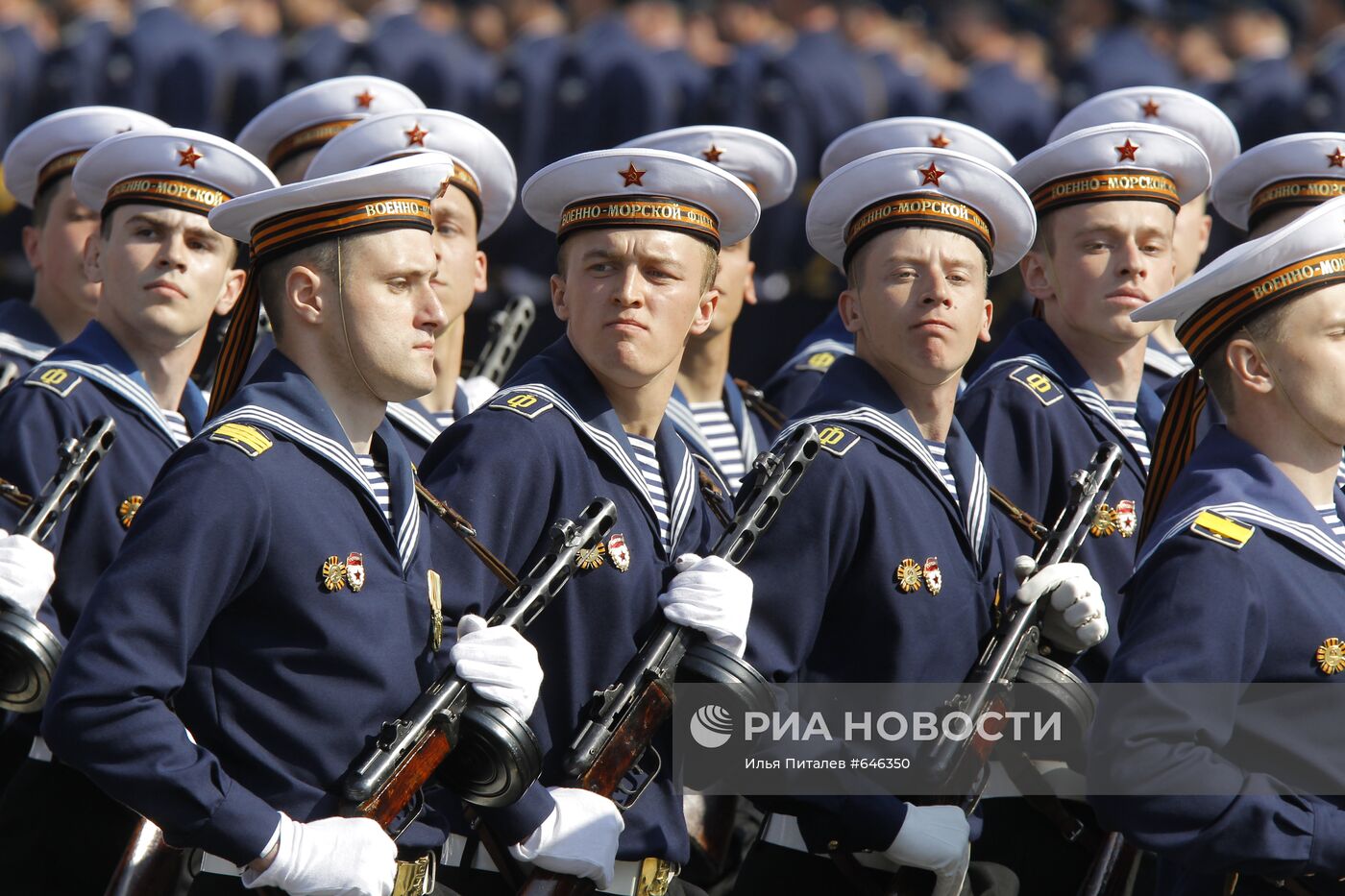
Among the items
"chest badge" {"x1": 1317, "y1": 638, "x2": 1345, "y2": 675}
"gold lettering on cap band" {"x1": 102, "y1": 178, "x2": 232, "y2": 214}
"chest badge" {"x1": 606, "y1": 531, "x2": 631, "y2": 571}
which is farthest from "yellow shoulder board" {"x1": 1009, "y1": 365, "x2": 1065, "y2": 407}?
"gold lettering on cap band" {"x1": 102, "y1": 178, "x2": 232, "y2": 214}

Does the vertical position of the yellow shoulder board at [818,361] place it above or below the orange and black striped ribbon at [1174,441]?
above

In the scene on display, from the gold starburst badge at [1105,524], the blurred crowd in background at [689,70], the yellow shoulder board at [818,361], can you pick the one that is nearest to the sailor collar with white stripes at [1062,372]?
the gold starburst badge at [1105,524]

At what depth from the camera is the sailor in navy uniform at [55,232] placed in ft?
23.6

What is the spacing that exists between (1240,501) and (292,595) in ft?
7.34

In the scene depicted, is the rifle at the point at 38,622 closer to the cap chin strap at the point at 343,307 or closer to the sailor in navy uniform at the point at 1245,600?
the cap chin strap at the point at 343,307

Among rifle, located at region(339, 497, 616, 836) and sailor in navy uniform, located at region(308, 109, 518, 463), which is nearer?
rifle, located at region(339, 497, 616, 836)

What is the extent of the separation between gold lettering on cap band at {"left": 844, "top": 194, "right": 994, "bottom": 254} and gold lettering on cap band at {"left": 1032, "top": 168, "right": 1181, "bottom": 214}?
975 millimetres

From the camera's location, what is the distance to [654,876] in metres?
5.26

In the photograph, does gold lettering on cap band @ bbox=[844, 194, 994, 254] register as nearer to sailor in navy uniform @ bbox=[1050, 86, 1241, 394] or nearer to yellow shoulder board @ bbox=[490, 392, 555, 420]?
yellow shoulder board @ bbox=[490, 392, 555, 420]

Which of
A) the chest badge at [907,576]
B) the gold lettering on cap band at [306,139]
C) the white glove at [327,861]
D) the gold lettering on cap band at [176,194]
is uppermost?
the gold lettering on cap band at [306,139]

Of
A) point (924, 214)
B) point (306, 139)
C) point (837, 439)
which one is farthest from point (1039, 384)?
point (306, 139)

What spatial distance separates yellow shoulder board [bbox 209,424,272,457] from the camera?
14.6 ft

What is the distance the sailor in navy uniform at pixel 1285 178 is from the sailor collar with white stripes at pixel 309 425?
3.93 metres

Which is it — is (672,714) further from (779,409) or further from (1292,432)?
(779,409)
